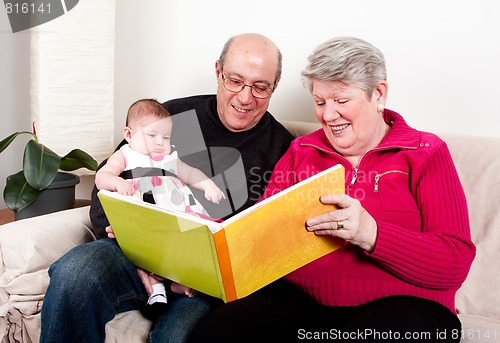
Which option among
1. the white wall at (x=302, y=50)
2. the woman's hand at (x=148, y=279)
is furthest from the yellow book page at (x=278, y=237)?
the white wall at (x=302, y=50)

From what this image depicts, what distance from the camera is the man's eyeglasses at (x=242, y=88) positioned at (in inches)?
70.2

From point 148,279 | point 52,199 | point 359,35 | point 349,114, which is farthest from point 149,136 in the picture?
point 359,35

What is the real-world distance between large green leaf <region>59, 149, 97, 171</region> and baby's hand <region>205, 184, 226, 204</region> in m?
0.75

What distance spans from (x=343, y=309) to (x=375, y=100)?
1.77ft

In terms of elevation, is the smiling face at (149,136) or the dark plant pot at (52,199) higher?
the smiling face at (149,136)

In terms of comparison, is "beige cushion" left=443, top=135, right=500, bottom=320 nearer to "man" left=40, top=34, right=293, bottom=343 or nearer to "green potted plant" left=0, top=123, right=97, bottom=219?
"man" left=40, top=34, right=293, bottom=343

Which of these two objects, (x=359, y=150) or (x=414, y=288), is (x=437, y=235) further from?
(x=359, y=150)

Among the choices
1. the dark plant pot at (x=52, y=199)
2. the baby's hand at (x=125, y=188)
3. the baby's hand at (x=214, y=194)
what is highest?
the baby's hand at (x=125, y=188)

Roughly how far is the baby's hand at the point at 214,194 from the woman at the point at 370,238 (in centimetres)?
28

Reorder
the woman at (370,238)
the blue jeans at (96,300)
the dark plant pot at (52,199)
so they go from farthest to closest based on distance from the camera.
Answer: the dark plant pot at (52,199) → the blue jeans at (96,300) → the woman at (370,238)

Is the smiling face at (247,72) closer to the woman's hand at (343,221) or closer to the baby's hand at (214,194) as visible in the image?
the baby's hand at (214,194)

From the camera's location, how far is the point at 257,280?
1279mm

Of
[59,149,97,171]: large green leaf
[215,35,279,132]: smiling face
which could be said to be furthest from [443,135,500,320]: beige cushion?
[59,149,97,171]: large green leaf

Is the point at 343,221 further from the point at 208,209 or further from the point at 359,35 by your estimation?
the point at 359,35
